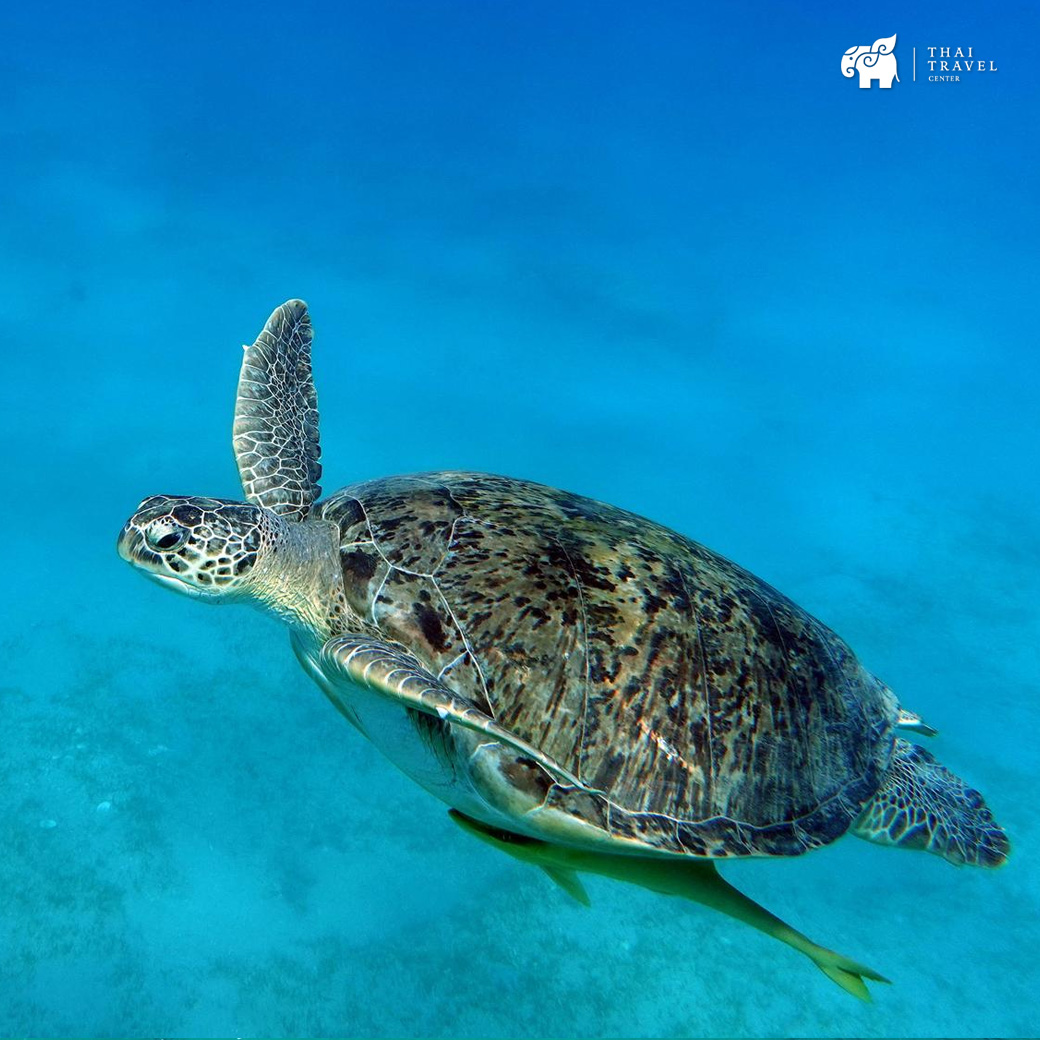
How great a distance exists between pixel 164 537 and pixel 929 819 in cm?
286

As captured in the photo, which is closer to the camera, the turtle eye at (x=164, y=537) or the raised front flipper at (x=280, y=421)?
the turtle eye at (x=164, y=537)

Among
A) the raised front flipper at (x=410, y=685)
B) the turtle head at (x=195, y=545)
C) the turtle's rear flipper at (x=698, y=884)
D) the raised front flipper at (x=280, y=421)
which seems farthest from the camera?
the raised front flipper at (x=280, y=421)

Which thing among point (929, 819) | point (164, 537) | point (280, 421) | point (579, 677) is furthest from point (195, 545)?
point (929, 819)

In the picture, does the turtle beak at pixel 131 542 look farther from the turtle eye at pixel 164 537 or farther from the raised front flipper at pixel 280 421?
the raised front flipper at pixel 280 421

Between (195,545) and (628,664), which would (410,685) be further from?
(195,545)

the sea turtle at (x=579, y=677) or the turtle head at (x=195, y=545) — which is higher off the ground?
the turtle head at (x=195, y=545)

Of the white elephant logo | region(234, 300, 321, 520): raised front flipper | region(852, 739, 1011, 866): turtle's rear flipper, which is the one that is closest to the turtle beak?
region(234, 300, 321, 520): raised front flipper

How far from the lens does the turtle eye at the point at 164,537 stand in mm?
2418

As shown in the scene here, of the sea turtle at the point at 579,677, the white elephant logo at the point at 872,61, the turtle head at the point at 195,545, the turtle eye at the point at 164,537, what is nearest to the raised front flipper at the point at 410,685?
the sea turtle at the point at 579,677

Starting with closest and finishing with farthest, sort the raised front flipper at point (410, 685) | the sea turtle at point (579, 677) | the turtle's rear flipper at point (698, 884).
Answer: the raised front flipper at point (410, 685) → the sea turtle at point (579, 677) → the turtle's rear flipper at point (698, 884)

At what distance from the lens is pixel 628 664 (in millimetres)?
2221

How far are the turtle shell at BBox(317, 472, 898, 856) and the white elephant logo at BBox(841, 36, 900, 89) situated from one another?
16282 millimetres

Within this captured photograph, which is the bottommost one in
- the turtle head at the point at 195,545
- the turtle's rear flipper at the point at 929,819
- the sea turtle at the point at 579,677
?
the turtle's rear flipper at the point at 929,819

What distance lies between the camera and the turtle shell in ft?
7.10
